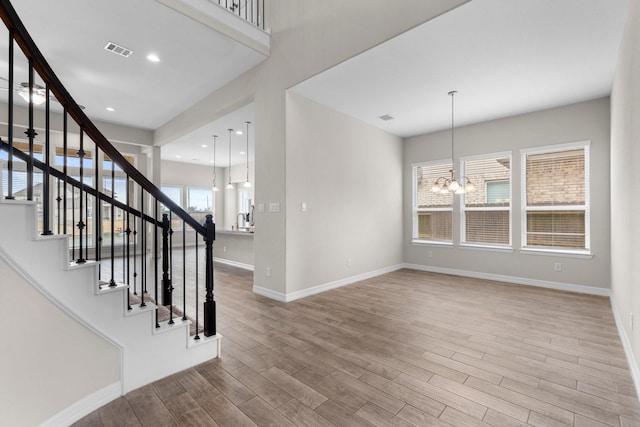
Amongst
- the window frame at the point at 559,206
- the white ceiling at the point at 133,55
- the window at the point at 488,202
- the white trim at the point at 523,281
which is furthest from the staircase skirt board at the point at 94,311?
the window frame at the point at 559,206

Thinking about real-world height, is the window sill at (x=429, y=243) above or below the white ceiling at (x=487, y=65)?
below

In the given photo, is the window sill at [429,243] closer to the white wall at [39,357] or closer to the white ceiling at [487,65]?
Answer: the white ceiling at [487,65]

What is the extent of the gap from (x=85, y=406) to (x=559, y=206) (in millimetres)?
6322

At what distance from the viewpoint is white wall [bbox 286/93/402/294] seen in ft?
13.9

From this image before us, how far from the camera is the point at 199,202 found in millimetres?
11242

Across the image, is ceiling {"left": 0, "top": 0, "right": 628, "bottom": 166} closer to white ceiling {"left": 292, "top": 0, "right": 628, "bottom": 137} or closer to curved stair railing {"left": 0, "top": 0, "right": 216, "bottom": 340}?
white ceiling {"left": 292, "top": 0, "right": 628, "bottom": 137}

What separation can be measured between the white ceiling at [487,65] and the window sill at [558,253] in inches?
92.2

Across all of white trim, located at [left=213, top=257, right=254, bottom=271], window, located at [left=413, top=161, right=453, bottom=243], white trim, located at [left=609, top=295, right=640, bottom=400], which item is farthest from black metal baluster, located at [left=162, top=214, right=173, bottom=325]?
window, located at [left=413, top=161, right=453, bottom=243]

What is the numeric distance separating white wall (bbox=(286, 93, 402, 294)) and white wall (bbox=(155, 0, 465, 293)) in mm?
175

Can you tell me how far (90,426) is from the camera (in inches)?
66.2

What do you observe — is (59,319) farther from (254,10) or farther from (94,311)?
(254,10)

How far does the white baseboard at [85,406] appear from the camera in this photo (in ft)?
5.37

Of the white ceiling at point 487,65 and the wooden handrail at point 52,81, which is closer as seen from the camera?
the wooden handrail at point 52,81

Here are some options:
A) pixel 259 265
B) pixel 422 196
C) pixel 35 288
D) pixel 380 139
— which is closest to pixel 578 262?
pixel 422 196
